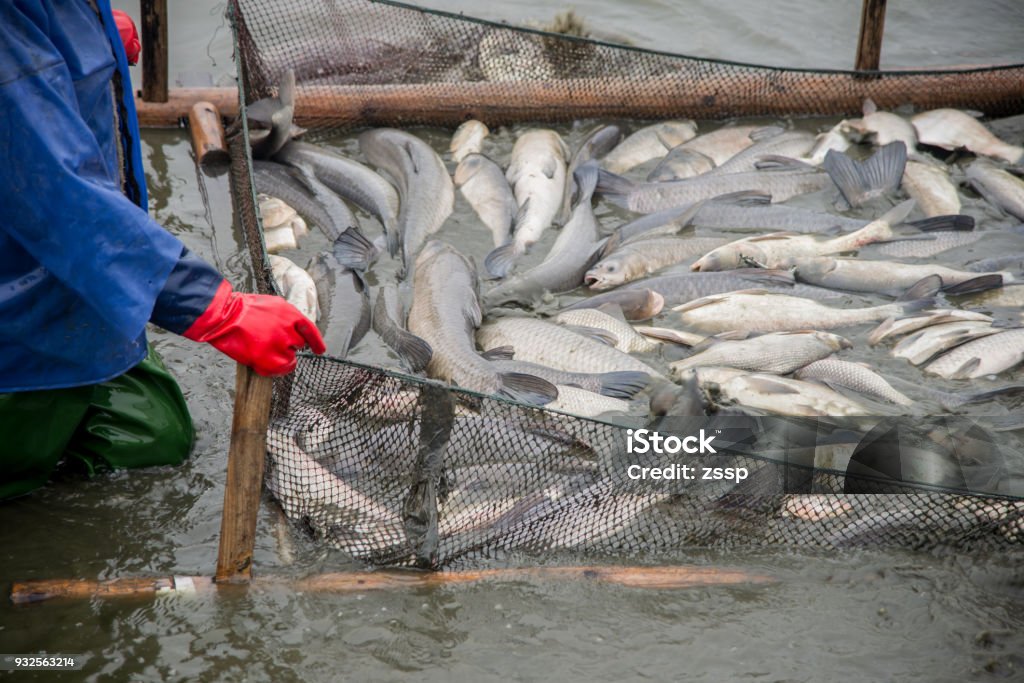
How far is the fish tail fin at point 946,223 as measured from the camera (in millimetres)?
5293

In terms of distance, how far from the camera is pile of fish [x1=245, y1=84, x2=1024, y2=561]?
4082mm

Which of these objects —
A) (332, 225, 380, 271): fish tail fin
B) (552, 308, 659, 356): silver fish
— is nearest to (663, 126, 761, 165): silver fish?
(552, 308, 659, 356): silver fish

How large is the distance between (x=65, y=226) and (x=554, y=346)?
2.26 meters

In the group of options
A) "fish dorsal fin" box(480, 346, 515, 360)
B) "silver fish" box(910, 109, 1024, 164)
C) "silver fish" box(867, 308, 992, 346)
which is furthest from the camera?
"silver fish" box(910, 109, 1024, 164)

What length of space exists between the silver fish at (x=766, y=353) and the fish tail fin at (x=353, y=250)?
5.51 feet

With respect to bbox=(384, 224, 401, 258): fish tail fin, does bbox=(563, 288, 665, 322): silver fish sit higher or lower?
lower

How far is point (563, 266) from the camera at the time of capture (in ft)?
16.3

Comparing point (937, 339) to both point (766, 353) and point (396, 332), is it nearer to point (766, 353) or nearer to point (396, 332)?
point (766, 353)

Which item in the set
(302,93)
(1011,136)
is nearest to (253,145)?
(302,93)

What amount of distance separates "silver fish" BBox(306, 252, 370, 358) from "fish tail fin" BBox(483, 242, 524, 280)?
0.66 metres

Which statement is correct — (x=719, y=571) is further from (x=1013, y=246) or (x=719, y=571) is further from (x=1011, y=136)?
(x=1011, y=136)

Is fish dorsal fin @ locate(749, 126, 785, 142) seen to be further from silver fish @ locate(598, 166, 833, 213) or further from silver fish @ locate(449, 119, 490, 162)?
silver fish @ locate(449, 119, 490, 162)

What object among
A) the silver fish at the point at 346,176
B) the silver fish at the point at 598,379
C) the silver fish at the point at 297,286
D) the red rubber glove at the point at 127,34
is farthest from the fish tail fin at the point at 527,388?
the red rubber glove at the point at 127,34

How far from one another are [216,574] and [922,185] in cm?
474
